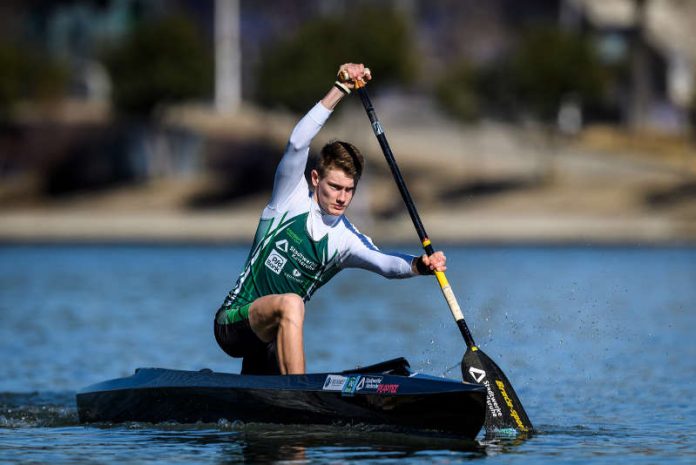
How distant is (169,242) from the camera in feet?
165

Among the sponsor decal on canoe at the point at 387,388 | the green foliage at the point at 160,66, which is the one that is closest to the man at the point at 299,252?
the sponsor decal on canoe at the point at 387,388

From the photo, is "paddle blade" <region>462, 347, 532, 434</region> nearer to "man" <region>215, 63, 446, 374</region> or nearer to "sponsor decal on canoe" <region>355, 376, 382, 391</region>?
"sponsor decal on canoe" <region>355, 376, 382, 391</region>

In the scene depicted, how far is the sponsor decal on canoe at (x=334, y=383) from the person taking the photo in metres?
12.2

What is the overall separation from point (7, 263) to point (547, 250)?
14.5m

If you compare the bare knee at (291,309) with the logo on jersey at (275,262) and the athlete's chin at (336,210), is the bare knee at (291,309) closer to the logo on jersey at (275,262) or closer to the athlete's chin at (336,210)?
the logo on jersey at (275,262)

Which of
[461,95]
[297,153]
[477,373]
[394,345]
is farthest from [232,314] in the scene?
[461,95]

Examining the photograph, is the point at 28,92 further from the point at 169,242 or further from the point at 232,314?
the point at 232,314

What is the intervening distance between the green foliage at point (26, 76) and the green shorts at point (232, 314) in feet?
146

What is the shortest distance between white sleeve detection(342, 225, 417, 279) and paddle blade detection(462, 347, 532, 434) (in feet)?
2.84

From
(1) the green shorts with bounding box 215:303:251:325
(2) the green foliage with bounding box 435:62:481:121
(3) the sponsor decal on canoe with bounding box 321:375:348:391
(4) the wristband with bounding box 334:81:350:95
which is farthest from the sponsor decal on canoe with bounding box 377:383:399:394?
(2) the green foliage with bounding box 435:62:481:121

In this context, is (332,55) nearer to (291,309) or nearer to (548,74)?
(548,74)

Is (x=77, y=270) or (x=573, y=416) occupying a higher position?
Result: (x=77, y=270)

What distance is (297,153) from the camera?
11.7 m

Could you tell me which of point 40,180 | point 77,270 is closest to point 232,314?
point 77,270
